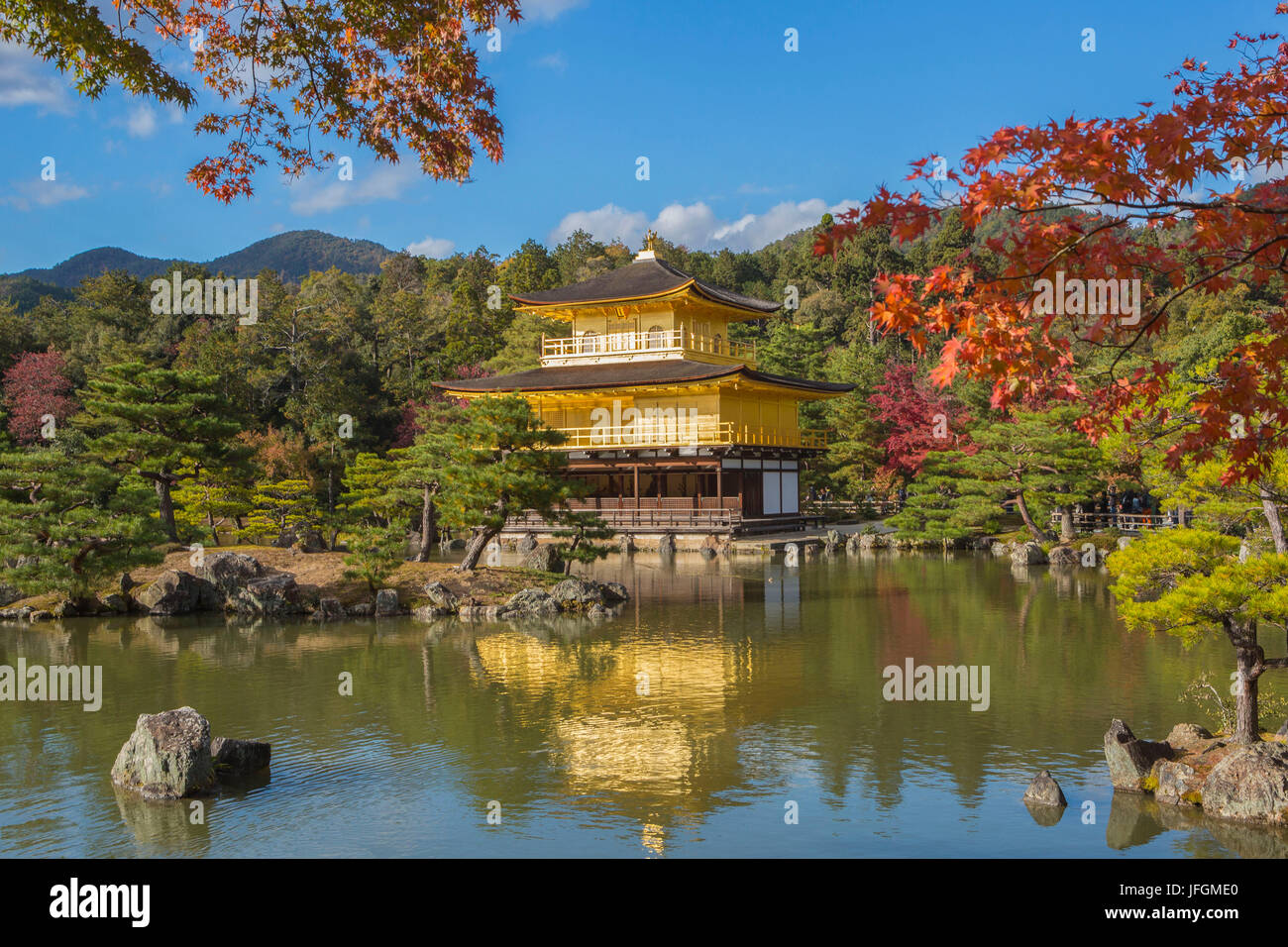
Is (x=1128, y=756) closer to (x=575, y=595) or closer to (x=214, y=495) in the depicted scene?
(x=575, y=595)

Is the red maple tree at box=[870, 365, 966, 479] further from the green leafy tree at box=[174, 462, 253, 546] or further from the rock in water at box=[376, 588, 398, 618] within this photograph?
the green leafy tree at box=[174, 462, 253, 546]

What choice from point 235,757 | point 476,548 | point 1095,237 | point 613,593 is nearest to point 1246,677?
point 1095,237

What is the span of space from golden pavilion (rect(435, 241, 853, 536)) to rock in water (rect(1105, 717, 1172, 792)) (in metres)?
22.9

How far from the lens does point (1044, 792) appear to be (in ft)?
24.2

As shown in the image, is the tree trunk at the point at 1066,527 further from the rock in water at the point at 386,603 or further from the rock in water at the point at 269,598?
the rock in water at the point at 269,598

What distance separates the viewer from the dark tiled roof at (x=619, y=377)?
3162 cm

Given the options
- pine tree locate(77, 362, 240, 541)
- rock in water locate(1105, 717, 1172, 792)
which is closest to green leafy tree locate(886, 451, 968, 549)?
pine tree locate(77, 362, 240, 541)

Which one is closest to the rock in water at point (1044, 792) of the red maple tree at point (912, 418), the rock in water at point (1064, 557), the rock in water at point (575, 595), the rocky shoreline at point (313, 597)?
the rocky shoreline at point (313, 597)

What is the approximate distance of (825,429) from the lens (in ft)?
127

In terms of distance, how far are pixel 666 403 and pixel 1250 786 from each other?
27.2m

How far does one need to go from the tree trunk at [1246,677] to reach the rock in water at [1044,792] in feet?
5.64

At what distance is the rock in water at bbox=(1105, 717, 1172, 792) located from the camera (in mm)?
7641

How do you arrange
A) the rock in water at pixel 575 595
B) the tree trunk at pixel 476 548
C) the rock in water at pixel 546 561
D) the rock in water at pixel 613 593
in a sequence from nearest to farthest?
1. the rock in water at pixel 575 595
2. the rock in water at pixel 613 593
3. the tree trunk at pixel 476 548
4. the rock in water at pixel 546 561

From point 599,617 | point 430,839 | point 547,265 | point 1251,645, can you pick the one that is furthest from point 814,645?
point 547,265
